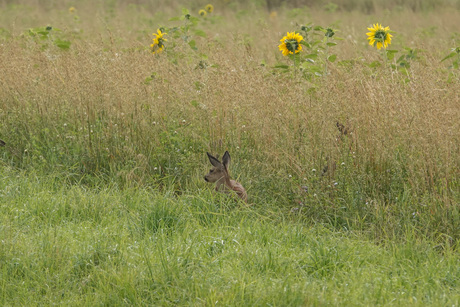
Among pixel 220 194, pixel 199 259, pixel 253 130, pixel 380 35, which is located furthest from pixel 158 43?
pixel 199 259

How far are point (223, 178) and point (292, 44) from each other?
6.28 ft

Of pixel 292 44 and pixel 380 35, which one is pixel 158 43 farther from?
pixel 380 35

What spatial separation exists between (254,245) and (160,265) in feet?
1.97

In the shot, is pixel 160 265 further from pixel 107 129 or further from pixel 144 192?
pixel 107 129

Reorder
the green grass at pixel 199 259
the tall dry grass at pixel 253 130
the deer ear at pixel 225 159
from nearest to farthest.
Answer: the green grass at pixel 199 259, the tall dry grass at pixel 253 130, the deer ear at pixel 225 159

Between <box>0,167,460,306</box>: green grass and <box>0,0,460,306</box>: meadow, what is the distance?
0.01m

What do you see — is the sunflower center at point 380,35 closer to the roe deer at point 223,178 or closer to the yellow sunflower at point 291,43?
the yellow sunflower at point 291,43

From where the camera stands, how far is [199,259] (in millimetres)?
→ 3535

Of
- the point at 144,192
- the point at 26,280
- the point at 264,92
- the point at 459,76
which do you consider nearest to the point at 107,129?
the point at 144,192

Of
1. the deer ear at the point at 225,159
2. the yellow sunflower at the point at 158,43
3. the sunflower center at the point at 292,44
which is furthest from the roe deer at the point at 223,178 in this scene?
the yellow sunflower at the point at 158,43

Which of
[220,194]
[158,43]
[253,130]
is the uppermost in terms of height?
[158,43]

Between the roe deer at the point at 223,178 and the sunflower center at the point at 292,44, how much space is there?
1.80 metres

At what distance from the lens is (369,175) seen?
14.9 feet

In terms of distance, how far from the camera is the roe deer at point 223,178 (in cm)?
455
